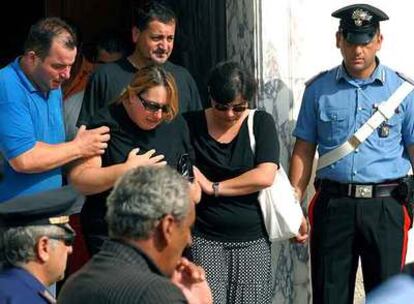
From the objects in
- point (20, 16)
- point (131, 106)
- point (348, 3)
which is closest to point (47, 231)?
point (131, 106)

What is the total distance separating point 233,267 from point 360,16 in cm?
148

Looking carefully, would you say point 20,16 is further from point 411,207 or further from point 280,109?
point 411,207

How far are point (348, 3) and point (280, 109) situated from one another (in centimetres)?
75

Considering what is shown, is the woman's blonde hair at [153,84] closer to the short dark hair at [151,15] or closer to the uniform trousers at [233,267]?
the short dark hair at [151,15]

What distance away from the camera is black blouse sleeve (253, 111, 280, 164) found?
554 centimetres

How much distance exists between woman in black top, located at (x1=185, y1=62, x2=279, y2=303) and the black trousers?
45 centimetres

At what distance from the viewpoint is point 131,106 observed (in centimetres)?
515

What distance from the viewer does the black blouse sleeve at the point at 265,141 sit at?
5.54m

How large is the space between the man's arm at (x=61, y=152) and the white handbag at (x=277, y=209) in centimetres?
84

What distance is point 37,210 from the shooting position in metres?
3.87

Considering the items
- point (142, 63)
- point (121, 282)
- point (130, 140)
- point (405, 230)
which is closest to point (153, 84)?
point (130, 140)

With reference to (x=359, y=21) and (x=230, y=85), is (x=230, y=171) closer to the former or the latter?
(x=230, y=85)

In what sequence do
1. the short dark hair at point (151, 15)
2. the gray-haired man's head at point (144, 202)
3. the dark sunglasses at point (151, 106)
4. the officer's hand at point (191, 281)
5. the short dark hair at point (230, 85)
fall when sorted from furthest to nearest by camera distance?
1. the short dark hair at point (151, 15)
2. the short dark hair at point (230, 85)
3. the dark sunglasses at point (151, 106)
4. the officer's hand at point (191, 281)
5. the gray-haired man's head at point (144, 202)

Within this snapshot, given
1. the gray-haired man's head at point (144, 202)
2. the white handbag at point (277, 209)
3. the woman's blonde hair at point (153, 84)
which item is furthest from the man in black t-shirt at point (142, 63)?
the gray-haired man's head at point (144, 202)
